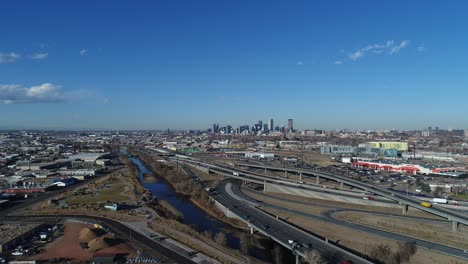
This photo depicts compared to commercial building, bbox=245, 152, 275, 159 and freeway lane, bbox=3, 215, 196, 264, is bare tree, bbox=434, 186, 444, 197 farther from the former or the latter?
commercial building, bbox=245, 152, 275, 159

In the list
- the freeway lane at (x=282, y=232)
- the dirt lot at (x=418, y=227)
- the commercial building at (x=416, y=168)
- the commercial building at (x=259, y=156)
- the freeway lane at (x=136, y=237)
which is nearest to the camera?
the freeway lane at (x=282, y=232)

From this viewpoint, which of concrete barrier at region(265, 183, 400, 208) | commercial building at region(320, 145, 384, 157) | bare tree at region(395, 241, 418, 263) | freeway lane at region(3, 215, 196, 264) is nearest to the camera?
bare tree at region(395, 241, 418, 263)

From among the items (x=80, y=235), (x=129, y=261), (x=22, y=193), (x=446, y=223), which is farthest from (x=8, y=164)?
(x=446, y=223)

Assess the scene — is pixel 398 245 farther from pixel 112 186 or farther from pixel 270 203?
pixel 112 186

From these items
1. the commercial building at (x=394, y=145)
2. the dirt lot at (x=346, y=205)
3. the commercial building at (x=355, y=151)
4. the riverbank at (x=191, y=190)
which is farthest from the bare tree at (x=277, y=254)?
the commercial building at (x=394, y=145)

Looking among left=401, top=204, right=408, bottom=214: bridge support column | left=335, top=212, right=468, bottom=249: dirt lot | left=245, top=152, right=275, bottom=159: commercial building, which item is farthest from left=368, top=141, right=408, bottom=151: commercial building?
left=335, top=212, right=468, bottom=249: dirt lot

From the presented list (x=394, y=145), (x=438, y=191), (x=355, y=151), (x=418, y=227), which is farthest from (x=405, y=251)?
(x=394, y=145)

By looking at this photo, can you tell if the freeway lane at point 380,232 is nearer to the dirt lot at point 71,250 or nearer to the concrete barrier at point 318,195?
the concrete barrier at point 318,195
